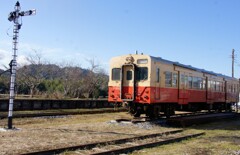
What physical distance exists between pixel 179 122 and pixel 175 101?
2402mm

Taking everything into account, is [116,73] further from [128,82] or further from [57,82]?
[57,82]

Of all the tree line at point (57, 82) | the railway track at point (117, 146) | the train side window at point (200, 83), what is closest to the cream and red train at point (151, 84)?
the train side window at point (200, 83)

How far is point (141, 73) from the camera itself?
1616 cm

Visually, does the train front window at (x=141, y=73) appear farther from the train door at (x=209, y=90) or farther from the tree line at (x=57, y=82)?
the tree line at (x=57, y=82)

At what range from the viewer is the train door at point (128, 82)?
53.4 ft

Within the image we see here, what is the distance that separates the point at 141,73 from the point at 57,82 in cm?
4461

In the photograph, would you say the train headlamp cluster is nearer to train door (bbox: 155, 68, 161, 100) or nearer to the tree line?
train door (bbox: 155, 68, 161, 100)

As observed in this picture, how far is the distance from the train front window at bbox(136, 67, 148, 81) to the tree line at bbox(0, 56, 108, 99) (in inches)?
1218

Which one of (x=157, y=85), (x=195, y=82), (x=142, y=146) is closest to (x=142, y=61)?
(x=157, y=85)

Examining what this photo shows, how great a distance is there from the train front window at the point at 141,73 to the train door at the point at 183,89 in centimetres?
307

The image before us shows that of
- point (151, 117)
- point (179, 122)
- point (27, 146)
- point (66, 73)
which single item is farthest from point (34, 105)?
point (66, 73)

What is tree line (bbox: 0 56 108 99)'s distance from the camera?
49.8 meters

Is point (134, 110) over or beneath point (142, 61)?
beneath

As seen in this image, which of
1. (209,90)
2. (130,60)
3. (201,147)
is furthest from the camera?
(209,90)
